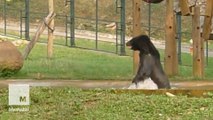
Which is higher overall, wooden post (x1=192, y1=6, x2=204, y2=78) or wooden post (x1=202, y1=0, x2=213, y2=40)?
wooden post (x1=202, y1=0, x2=213, y2=40)

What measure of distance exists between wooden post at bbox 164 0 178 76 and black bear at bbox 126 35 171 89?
4.62m

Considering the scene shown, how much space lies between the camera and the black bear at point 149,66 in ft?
36.7

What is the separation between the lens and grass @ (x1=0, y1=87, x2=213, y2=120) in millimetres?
7723

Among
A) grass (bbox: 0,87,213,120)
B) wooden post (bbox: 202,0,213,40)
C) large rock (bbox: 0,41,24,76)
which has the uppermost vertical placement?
wooden post (bbox: 202,0,213,40)

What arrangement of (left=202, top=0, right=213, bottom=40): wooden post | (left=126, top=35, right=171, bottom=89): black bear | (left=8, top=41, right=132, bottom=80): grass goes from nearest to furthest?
(left=126, top=35, right=171, bottom=89): black bear, (left=202, top=0, right=213, bottom=40): wooden post, (left=8, top=41, right=132, bottom=80): grass

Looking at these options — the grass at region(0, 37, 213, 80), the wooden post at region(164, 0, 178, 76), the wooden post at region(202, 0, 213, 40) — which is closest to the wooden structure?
the wooden post at region(164, 0, 178, 76)

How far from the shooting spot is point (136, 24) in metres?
15.9

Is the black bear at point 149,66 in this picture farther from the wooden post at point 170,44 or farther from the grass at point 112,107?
the wooden post at point 170,44

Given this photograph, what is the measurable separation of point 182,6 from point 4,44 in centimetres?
553

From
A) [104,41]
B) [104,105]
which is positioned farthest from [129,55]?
[104,105]

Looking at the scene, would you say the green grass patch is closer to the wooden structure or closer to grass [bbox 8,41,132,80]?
grass [bbox 8,41,132,80]

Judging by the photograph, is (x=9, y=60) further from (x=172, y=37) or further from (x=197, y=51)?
(x=197, y=51)

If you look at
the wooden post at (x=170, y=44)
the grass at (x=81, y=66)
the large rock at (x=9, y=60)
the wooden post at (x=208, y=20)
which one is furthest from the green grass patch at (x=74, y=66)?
the wooden post at (x=208, y=20)

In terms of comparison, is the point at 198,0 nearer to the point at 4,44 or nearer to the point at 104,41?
the point at 4,44
